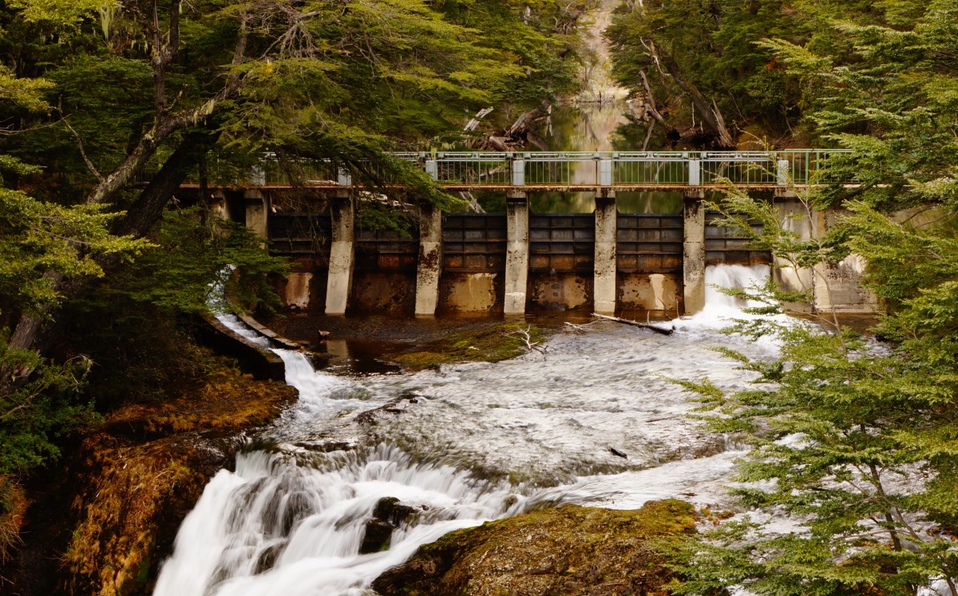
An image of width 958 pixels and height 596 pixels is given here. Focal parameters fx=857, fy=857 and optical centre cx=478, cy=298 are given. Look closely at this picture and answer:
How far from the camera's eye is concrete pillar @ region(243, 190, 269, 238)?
23625 millimetres

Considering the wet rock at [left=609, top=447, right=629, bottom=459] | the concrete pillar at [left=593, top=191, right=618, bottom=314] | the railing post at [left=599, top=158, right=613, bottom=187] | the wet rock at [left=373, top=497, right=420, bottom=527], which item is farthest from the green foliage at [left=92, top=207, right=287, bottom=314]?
the railing post at [left=599, top=158, right=613, bottom=187]

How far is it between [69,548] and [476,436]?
5.49 metres

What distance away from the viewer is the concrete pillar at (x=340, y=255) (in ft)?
75.4

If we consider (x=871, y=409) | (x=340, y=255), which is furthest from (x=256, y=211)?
(x=871, y=409)

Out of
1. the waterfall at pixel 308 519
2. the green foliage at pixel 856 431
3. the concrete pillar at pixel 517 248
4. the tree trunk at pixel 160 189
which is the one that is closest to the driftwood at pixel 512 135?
the concrete pillar at pixel 517 248

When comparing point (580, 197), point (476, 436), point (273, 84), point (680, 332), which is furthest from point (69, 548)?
point (580, 197)

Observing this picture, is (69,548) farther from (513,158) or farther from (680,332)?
(513,158)

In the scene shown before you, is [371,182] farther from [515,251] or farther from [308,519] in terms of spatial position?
[515,251]

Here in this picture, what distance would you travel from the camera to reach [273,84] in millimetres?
12625

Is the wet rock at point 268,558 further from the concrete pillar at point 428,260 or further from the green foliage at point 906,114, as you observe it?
the concrete pillar at point 428,260

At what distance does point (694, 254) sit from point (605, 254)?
2333 mm

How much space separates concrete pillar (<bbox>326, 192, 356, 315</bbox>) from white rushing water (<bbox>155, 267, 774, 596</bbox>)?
7.33 metres

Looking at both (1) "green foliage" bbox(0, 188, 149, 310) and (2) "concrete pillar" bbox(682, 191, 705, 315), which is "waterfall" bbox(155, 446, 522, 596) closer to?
(1) "green foliage" bbox(0, 188, 149, 310)

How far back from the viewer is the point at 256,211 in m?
23.7
